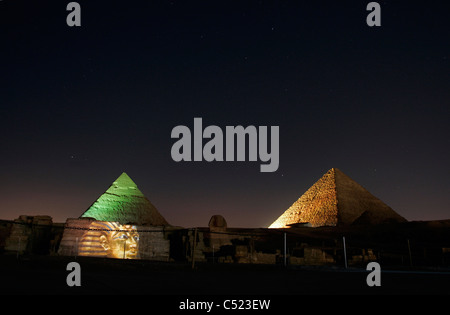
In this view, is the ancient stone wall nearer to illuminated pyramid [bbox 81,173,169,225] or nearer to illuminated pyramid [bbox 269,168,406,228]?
illuminated pyramid [bbox 81,173,169,225]

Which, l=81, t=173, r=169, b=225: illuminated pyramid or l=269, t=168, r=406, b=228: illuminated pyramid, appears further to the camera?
l=269, t=168, r=406, b=228: illuminated pyramid

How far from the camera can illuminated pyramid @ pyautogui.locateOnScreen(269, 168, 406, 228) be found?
70.8 metres

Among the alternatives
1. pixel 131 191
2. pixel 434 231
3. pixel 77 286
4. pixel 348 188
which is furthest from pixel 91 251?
pixel 348 188

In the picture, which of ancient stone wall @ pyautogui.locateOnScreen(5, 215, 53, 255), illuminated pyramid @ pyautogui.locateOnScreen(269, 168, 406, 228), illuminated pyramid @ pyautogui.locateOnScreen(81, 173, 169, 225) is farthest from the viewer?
illuminated pyramid @ pyautogui.locateOnScreen(269, 168, 406, 228)

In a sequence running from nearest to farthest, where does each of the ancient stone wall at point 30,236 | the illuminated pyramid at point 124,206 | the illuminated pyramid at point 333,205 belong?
the ancient stone wall at point 30,236, the illuminated pyramid at point 124,206, the illuminated pyramid at point 333,205

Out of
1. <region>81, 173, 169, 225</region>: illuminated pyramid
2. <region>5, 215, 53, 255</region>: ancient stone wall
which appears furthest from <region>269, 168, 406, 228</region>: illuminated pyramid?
<region>5, 215, 53, 255</region>: ancient stone wall

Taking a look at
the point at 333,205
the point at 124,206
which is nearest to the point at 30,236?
the point at 124,206

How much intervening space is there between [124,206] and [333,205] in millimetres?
41723

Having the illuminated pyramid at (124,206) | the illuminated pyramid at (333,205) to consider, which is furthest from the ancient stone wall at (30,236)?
the illuminated pyramid at (333,205)

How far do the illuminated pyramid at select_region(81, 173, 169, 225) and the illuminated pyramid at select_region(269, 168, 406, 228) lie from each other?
86.9 ft

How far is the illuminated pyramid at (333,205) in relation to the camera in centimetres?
7075

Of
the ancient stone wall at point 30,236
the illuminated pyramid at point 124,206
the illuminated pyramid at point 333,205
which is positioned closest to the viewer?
the ancient stone wall at point 30,236

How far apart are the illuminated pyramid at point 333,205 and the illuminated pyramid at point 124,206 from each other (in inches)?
1042

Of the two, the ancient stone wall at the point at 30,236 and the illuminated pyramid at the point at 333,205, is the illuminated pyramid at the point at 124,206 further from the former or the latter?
the ancient stone wall at the point at 30,236
